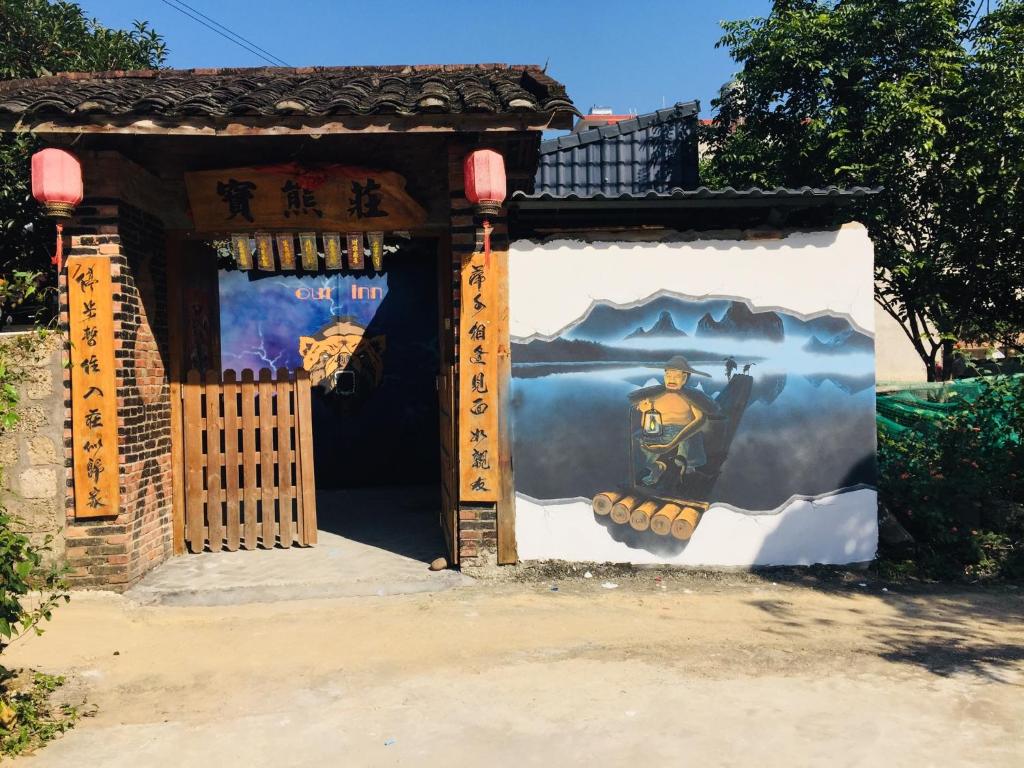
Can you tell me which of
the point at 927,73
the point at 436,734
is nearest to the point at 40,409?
the point at 436,734

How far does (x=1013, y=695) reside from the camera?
3.95 metres

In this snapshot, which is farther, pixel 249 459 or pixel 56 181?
pixel 249 459

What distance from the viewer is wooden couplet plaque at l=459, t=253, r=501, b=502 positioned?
613cm

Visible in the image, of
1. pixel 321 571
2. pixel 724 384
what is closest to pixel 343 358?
pixel 321 571

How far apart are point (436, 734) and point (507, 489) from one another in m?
2.78

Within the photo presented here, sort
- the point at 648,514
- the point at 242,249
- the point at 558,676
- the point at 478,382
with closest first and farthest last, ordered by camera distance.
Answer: the point at 558,676
the point at 478,382
the point at 648,514
the point at 242,249

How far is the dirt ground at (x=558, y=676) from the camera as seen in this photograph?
3.47m

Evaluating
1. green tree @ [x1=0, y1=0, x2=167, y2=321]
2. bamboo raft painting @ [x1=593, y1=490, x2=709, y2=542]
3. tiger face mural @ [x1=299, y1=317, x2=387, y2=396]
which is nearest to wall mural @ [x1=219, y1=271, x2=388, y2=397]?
tiger face mural @ [x1=299, y1=317, x2=387, y2=396]

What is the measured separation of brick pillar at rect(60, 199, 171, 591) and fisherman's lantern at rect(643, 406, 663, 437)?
14.2ft

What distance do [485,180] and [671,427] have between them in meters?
2.60

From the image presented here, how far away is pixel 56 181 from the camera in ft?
18.4

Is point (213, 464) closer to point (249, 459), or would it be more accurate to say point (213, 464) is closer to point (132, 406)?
point (249, 459)

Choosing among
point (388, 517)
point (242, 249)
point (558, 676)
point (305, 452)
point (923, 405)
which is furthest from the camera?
point (388, 517)

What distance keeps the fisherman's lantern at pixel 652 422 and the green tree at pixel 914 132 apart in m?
4.83
